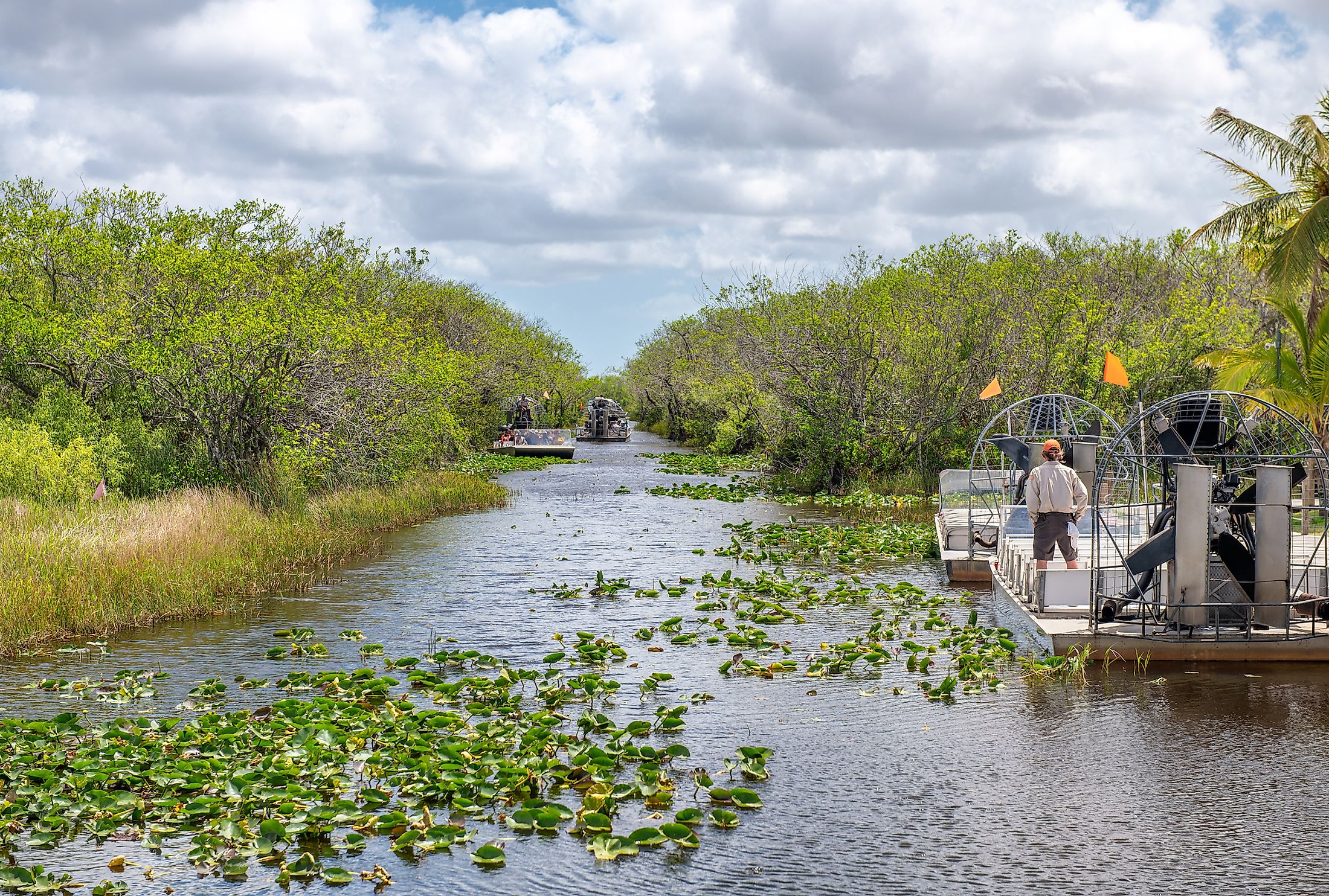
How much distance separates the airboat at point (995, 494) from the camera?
19484 mm

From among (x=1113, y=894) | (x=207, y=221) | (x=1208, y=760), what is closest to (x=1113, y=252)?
(x=207, y=221)

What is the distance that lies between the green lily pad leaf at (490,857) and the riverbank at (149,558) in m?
8.46

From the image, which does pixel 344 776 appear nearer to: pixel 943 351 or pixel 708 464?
pixel 943 351

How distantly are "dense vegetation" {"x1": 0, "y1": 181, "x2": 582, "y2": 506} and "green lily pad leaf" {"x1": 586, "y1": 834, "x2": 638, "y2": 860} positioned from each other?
15563 mm

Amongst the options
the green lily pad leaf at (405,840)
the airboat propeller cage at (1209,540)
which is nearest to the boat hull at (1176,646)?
the airboat propeller cage at (1209,540)

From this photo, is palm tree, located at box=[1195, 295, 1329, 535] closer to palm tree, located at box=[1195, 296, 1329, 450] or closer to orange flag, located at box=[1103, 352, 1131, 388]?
palm tree, located at box=[1195, 296, 1329, 450]

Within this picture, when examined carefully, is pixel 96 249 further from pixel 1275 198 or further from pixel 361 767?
pixel 1275 198

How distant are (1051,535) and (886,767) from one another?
6595mm

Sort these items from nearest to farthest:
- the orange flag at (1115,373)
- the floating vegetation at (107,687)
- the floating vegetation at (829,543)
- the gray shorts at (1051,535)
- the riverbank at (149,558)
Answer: the floating vegetation at (107,687), the riverbank at (149,558), the gray shorts at (1051,535), the orange flag at (1115,373), the floating vegetation at (829,543)

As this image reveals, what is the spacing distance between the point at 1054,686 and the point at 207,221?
26836mm

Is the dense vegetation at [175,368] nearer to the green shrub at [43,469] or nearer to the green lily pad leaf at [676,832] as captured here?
the green shrub at [43,469]

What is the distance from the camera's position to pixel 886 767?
32.8 feet

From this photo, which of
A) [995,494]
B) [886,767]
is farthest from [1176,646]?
[995,494]

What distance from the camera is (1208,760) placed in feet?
33.2
